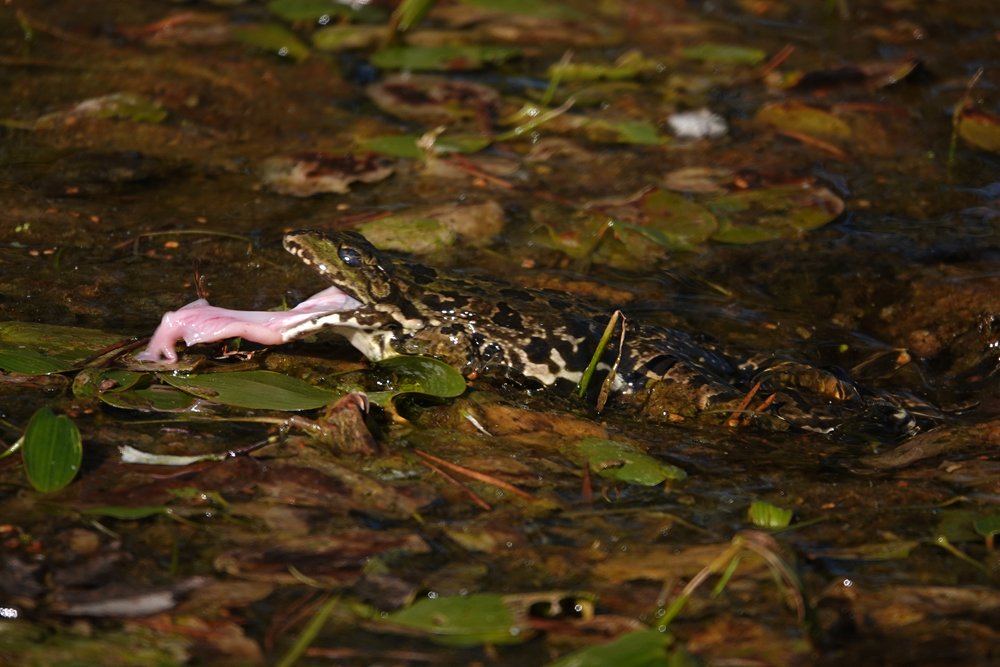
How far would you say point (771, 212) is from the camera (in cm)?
580

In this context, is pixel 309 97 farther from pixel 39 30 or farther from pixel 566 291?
pixel 566 291

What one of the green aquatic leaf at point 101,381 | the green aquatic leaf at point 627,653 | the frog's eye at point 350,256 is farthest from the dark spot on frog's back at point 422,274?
the green aquatic leaf at point 627,653

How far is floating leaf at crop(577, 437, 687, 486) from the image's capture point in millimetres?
3443

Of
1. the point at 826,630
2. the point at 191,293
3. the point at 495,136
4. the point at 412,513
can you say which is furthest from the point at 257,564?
the point at 495,136

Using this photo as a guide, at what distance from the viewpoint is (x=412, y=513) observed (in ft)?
10.3

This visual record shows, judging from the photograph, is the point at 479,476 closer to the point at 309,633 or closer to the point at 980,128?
the point at 309,633

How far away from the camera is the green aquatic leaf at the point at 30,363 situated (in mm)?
3574

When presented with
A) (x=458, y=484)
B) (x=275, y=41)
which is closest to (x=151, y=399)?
(x=458, y=484)

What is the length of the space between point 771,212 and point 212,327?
3.49 m

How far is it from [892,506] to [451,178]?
3587mm

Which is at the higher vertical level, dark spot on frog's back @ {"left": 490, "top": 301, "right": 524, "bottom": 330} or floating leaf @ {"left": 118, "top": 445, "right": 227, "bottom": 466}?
floating leaf @ {"left": 118, "top": 445, "right": 227, "bottom": 466}

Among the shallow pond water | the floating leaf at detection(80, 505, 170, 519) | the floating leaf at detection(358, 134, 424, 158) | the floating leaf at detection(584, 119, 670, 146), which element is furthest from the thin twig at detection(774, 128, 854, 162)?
the floating leaf at detection(80, 505, 170, 519)

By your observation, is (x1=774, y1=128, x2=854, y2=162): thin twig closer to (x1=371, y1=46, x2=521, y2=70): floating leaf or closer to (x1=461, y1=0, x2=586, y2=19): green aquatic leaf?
(x1=371, y1=46, x2=521, y2=70): floating leaf

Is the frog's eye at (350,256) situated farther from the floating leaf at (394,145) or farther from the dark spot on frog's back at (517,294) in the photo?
the floating leaf at (394,145)
